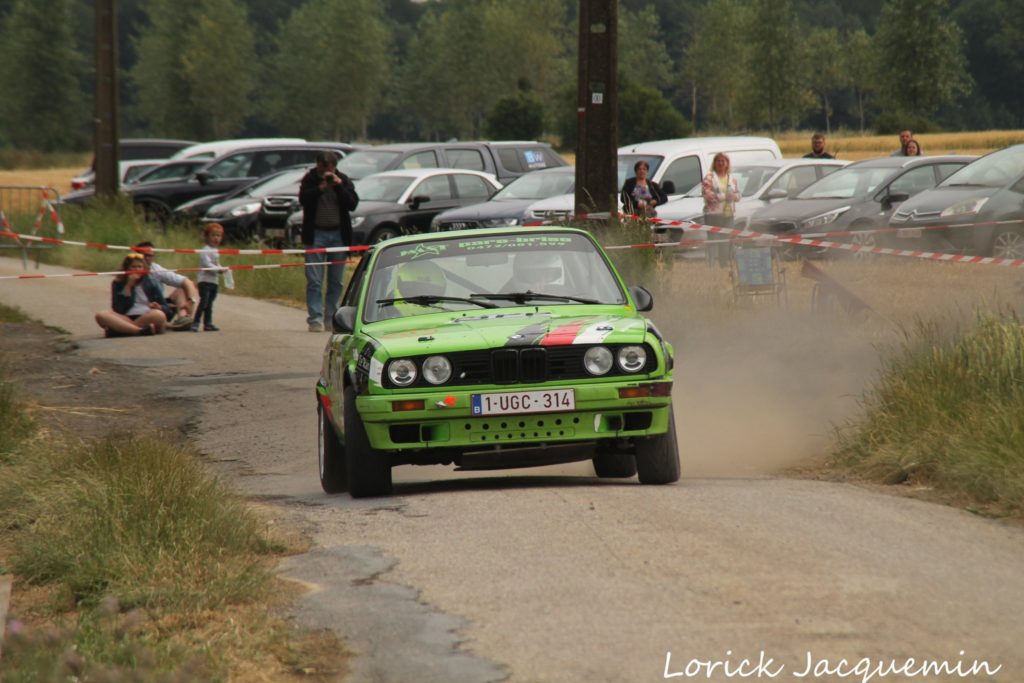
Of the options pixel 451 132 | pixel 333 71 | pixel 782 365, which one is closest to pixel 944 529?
pixel 782 365

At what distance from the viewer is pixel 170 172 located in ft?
123

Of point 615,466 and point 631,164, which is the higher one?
point 631,164

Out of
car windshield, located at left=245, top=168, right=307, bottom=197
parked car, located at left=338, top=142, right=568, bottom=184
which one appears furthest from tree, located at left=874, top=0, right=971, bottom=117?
car windshield, located at left=245, top=168, right=307, bottom=197

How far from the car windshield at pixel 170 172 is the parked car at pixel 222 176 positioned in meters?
1.76

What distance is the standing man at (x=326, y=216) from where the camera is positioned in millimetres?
17875

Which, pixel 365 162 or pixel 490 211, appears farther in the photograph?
pixel 365 162

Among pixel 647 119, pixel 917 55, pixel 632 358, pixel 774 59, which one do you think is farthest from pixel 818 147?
pixel 774 59

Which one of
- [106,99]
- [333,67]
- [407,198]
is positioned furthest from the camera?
[333,67]

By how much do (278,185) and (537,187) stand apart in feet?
23.1

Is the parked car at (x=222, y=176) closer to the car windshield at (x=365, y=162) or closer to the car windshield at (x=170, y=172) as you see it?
the car windshield at (x=170, y=172)

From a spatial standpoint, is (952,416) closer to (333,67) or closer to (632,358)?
(632,358)

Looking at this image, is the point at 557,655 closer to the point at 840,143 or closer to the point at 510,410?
the point at 510,410

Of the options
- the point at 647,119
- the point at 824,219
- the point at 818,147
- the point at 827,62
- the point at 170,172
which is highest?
the point at 827,62

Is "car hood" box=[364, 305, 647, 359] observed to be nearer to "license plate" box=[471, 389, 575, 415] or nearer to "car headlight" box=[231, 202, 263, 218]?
"license plate" box=[471, 389, 575, 415]
